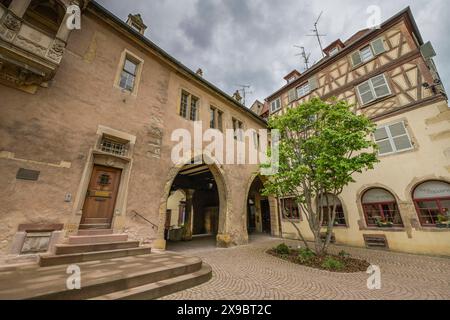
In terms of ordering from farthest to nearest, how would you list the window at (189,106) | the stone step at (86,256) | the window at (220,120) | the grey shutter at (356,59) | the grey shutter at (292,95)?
the grey shutter at (292,95)
the window at (220,120)
the grey shutter at (356,59)
the window at (189,106)
the stone step at (86,256)

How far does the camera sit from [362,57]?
10438 mm

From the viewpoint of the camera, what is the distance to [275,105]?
15.2m

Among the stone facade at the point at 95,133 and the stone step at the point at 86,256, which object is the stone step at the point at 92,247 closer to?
the stone step at the point at 86,256

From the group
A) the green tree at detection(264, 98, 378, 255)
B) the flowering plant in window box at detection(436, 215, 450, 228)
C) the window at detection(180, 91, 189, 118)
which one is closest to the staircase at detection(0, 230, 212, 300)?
the green tree at detection(264, 98, 378, 255)

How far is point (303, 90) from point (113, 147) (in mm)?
12571

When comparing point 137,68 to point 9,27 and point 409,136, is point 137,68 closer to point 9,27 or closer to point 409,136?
point 9,27

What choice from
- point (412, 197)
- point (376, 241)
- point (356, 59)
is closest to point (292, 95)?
point (356, 59)

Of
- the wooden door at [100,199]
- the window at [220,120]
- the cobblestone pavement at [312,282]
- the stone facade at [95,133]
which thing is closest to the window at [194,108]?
the stone facade at [95,133]

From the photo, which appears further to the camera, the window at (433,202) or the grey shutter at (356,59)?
the grey shutter at (356,59)

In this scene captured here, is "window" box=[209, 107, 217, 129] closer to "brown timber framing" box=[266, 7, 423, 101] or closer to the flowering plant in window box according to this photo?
"brown timber framing" box=[266, 7, 423, 101]

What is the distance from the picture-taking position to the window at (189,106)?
9.07m

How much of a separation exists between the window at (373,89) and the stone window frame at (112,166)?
11.4 m

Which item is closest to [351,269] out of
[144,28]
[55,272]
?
[55,272]
